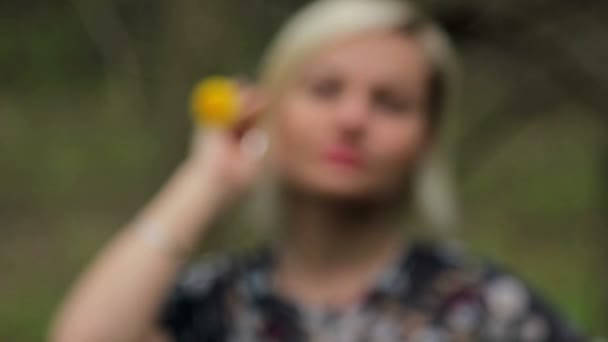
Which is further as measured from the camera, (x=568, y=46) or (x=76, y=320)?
(x=568, y=46)

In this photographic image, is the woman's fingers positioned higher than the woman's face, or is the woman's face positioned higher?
the woman's fingers

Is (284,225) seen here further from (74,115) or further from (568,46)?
(74,115)

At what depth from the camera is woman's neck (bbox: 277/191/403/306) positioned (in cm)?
127

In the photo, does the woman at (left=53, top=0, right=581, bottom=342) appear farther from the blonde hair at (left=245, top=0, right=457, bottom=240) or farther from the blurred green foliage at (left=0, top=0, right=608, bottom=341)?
the blurred green foliage at (left=0, top=0, right=608, bottom=341)

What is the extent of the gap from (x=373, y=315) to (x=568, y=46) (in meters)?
1.05

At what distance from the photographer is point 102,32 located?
6.23 feet

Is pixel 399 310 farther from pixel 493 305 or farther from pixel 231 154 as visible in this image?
pixel 231 154

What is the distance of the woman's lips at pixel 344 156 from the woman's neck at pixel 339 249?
5 centimetres

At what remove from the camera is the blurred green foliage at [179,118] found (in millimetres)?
1945

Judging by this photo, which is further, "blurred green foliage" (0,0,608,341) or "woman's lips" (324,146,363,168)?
"blurred green foliage" (0,0,608,341)

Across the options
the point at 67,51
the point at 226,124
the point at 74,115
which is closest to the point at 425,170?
the point at 226,124

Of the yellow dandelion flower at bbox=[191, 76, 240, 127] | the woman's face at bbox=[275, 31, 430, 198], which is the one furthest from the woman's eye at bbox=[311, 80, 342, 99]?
the yellow dandelion flower at bbox=[191, 76, 240, 127]

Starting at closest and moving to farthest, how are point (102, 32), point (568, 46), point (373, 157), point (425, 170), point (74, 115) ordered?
point (373, 157) < point (425, 170) < point (102, 32) < point (568, 46) < point (74, 115)

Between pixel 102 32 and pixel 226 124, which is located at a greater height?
pixel 102 32
